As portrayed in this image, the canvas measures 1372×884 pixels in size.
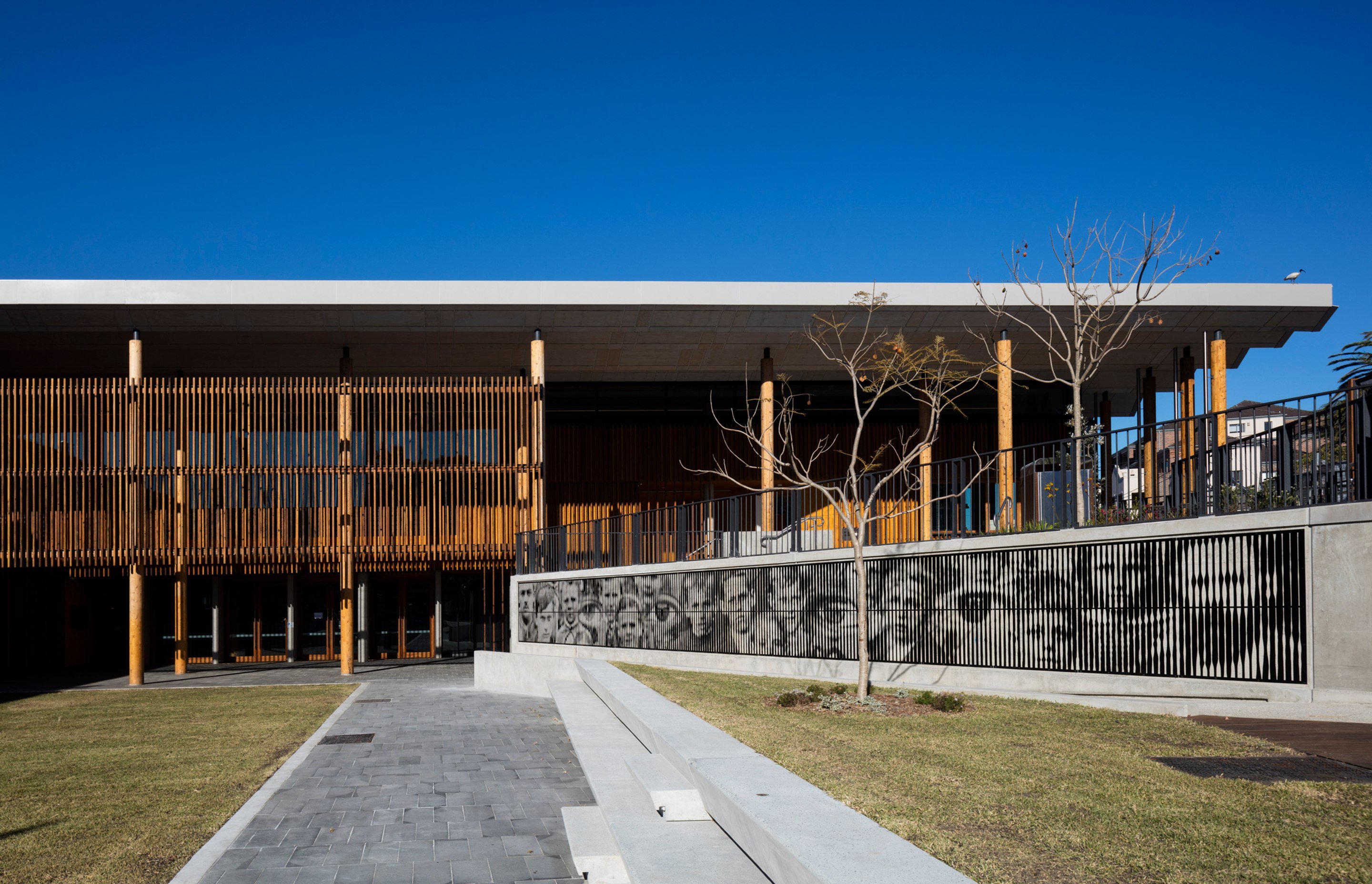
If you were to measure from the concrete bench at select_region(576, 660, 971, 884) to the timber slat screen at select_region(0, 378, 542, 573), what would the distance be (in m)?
15.2

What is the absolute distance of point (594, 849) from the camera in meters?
6.53

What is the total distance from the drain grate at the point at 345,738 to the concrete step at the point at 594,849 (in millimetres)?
5657

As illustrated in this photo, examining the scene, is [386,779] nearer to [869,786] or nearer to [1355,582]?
[869,786]

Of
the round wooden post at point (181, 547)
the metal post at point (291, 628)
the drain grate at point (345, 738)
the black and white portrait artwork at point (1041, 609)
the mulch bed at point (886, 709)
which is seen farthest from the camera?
the metal post at point (291, 628)

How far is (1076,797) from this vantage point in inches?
224

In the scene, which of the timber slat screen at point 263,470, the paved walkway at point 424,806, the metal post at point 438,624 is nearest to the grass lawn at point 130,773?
the paved walkway at point 424,806

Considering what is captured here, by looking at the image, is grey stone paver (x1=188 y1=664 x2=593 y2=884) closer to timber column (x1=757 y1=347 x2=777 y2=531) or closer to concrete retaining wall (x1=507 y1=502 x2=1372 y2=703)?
concrete retaining wall (x1=507 y1=502 x2=1372 y2=703)

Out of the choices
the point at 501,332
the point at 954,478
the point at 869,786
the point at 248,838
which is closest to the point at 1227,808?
the point at 869,786

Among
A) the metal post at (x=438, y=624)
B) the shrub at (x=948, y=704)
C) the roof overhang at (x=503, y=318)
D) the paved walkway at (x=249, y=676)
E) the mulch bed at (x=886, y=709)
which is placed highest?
the roof overhang at (x=503, y=318)

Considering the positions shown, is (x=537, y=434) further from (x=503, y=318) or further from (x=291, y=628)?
(x=291, y=628)

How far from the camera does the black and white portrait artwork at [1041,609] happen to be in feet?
34.1

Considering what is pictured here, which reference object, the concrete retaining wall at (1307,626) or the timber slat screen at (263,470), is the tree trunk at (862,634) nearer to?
the concrete retaining wall at (1307,626)

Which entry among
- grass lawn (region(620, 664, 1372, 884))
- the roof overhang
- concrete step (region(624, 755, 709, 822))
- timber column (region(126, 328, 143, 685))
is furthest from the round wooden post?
concrete step (region(624, 755, 709, 822))

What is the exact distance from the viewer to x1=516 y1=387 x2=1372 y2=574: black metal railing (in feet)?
34.5
